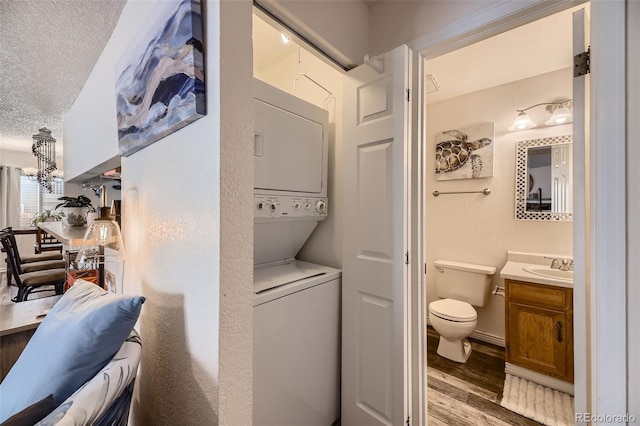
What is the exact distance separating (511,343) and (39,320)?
3.14 m

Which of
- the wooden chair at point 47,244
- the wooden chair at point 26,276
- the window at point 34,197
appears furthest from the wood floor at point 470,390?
the wooden chair at point 47,244

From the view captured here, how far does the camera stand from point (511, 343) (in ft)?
6.48

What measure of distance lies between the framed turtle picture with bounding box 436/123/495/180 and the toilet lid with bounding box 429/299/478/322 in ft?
4.19

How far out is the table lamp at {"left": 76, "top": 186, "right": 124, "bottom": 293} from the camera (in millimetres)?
1256

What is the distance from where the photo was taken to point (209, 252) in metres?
0.65

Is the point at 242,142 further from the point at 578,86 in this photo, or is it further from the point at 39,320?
the point at 39,320

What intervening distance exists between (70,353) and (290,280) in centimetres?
84

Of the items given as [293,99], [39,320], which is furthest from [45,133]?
[293,99]

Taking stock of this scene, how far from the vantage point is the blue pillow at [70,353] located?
2.12ft

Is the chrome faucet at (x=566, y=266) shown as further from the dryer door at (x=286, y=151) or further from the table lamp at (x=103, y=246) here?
the table lamp at (x=103, y=246)

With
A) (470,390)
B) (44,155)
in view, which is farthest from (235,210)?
(44,155)

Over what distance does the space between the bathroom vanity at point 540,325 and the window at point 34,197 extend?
509 cm

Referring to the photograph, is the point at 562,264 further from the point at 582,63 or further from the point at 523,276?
the point at 582,63

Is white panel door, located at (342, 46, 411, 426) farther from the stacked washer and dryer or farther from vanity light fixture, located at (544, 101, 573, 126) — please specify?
vanity light fixture, located at (544, 101, 573, 126)
